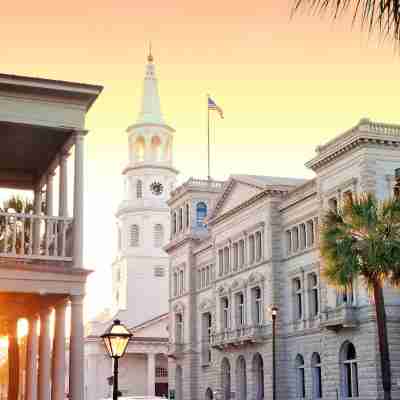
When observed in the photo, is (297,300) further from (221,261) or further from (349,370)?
(221,261)

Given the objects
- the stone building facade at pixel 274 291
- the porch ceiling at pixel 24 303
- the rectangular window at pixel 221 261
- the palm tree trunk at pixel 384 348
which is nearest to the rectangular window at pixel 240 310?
the stone building facade at pixel 274 291

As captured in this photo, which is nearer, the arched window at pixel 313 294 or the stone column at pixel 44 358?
the stone column at pixel 44 358

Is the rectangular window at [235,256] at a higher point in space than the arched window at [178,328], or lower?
higher

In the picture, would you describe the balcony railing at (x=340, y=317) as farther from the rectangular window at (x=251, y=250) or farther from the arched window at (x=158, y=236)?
the arched window at (x=158, y=236)

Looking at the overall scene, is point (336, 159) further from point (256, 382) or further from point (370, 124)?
point (256, 382)

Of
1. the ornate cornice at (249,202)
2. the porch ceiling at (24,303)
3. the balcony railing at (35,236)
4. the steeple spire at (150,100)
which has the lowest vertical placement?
the porch ceiling at (24,303)

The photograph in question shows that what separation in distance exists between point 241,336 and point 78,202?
161 feet

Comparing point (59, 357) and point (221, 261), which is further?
point (221, 261)

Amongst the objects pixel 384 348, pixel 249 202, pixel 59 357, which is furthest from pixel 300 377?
pixel 59 357

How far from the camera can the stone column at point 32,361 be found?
81.7 ft

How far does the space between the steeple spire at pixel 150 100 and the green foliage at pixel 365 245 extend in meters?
73.2

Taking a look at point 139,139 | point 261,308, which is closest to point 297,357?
point 261,308

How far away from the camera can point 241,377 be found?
7031cm

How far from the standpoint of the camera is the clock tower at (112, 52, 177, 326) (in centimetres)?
11212
